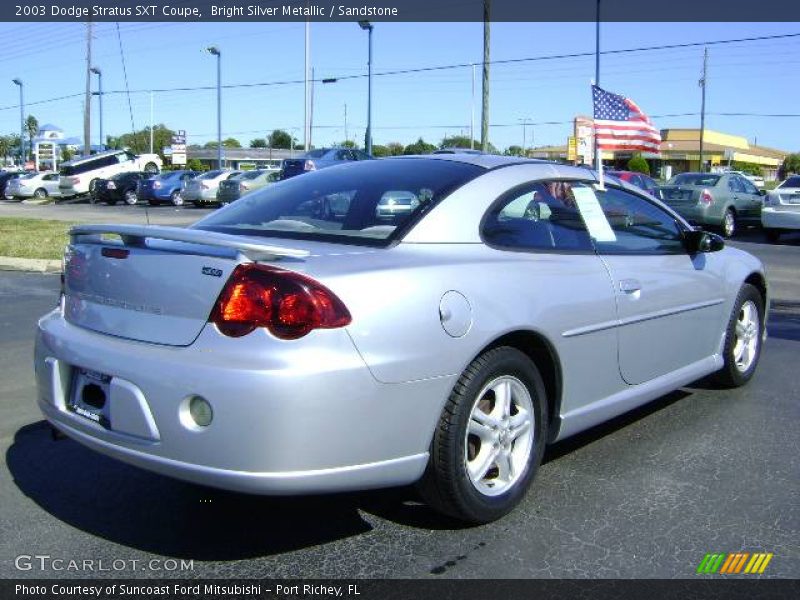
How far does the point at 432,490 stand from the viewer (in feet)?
10.5

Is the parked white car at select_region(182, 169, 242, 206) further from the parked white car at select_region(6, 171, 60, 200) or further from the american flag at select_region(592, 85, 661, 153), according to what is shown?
the american flag at select_region(592, 85, 661, 153)

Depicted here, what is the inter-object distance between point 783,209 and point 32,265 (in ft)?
47.2

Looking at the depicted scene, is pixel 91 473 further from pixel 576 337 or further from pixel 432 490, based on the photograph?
pixel 576 337

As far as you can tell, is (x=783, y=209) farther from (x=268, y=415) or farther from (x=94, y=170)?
(x=94, y=170)

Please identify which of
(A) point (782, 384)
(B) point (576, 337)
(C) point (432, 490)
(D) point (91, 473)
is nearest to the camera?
(C) point (432, 490)

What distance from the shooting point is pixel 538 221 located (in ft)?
12.8

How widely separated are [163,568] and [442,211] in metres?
1.77

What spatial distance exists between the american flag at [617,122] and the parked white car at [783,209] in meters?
12.7

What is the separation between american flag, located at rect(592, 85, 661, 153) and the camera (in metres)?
5.70

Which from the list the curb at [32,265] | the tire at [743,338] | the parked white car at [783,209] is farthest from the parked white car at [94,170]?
the tire at [743,338]

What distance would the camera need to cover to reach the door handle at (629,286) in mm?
4039

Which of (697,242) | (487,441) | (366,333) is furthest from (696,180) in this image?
(366,333)

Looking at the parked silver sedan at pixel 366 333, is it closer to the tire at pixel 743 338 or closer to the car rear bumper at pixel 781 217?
the tire at pixel 743 338
